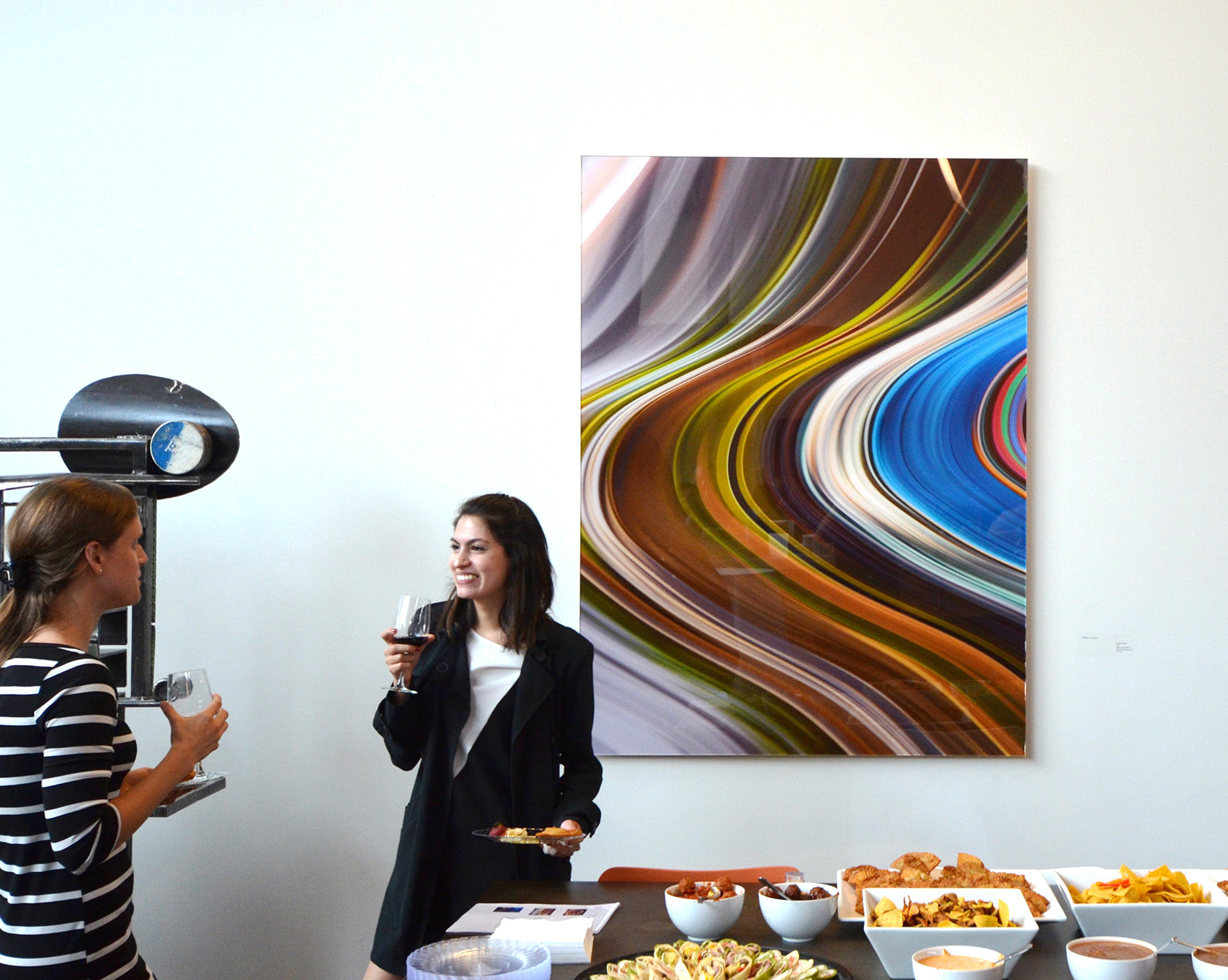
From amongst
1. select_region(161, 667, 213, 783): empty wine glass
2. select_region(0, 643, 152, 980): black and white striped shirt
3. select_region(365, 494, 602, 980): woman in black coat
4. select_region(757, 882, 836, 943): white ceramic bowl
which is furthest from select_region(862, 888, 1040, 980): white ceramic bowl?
select_region(161, 667, 213, 783): empty wine glass

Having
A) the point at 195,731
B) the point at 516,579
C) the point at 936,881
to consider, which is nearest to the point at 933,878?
the point at 936,881

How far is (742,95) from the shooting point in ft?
11.0

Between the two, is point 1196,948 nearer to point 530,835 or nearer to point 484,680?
point 530,835

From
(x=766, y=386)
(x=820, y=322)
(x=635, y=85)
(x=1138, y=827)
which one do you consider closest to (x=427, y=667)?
(x=766, y=386)

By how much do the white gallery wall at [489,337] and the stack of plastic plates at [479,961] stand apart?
5.44ft

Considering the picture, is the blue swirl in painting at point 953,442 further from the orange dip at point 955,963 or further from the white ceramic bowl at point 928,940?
the orange dip at point 955,963

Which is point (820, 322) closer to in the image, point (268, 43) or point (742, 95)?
point (742, 95)

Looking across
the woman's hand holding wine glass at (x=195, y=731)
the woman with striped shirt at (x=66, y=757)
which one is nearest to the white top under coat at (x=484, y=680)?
the woman's hand holding wine glass at (x=195, y=731)

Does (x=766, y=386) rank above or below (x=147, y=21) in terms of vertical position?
below

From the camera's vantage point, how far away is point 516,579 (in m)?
2.78

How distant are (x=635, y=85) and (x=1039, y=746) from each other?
228 cm

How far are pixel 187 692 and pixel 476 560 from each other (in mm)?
698

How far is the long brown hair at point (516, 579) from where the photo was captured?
2748mm

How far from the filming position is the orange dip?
1.60 m
